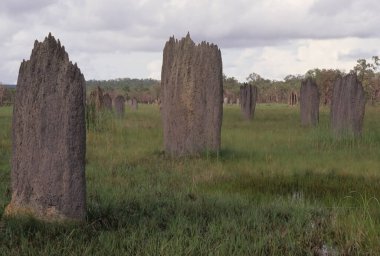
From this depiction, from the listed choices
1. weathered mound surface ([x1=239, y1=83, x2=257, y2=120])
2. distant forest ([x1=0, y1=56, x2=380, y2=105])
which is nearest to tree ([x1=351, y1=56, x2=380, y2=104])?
distant forest ([x1=0, y1=56, x2=380, y2=105])

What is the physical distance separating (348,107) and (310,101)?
238 inches

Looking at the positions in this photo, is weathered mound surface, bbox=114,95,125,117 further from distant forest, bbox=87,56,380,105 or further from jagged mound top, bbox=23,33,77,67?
A: jagged mound top, bbox=23,33,77,67

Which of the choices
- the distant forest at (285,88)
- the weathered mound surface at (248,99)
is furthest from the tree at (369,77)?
the weathered mound surface at (248,99)

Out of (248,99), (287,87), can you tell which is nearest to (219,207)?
(248,99)

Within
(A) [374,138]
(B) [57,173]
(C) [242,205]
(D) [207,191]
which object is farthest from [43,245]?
(A) [374,138]

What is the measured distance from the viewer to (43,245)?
17.1 feet

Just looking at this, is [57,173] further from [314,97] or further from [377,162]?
[314,97]

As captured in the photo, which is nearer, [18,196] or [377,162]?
[18,196]

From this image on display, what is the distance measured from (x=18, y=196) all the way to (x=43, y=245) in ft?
3.16

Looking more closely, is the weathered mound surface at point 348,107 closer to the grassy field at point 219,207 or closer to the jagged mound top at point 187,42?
the grassy field at point 219,207

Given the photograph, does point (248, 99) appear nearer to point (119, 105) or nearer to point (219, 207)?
point (119, 105)

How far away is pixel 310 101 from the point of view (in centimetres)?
2225

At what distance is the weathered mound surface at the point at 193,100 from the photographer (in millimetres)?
12055

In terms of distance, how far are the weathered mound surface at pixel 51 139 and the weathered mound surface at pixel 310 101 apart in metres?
17.1
